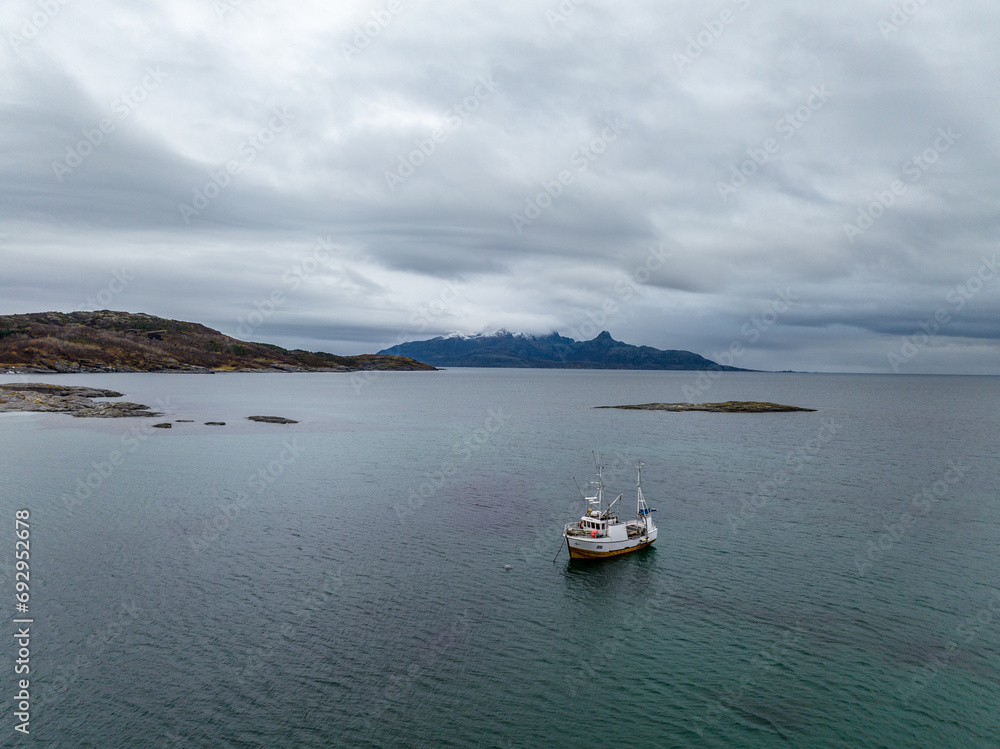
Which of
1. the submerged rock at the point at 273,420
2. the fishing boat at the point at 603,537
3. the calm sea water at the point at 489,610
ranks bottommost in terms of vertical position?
the calm sea water at the point at 489,610

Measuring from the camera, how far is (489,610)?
1617 inches

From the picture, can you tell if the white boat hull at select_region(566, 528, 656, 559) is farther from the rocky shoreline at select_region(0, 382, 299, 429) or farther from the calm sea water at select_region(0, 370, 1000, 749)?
the rocky shoreline at select_region(0, 382, 299, 429)

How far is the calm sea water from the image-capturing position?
1148 inches

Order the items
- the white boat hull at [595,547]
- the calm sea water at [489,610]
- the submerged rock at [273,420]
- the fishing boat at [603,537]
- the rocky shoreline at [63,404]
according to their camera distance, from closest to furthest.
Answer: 1. the calm sea water at [489,610]
2. the white boat hull at [595,547]
3. the fishing boat at [603,537]
4. the rocky shoreline at [63,404]
5. the submerged rock at [273,420]

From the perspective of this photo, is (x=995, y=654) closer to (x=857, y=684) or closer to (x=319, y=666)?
(x=857, y=684)

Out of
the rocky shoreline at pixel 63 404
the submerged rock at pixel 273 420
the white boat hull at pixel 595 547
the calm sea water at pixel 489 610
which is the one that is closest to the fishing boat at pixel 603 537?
the white boat hull at pixel 595 547

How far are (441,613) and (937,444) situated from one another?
12957 centimetres

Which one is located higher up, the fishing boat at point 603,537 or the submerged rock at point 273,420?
the submerged rock at point 273,420

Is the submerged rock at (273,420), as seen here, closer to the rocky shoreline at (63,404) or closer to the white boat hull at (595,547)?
the rocky shoreline at (63,404)

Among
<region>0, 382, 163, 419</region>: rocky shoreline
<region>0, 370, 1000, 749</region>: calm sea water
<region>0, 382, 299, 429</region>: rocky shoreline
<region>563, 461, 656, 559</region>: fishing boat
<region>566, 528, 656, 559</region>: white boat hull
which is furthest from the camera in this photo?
<region>0, 382, 163, 419</region>: rocky shoreline

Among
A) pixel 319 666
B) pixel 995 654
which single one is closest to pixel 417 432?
pixel 319 666

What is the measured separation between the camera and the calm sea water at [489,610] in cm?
Result: 2917

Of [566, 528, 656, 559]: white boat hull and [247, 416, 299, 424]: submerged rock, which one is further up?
[247, 416, 299, 424]: submerged rock

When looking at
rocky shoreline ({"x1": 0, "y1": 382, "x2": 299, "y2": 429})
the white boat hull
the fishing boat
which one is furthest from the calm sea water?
rocky shoreline ({"x1": 0, "y1": 382, "x2": 299, "y2": 429})
